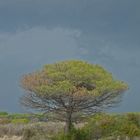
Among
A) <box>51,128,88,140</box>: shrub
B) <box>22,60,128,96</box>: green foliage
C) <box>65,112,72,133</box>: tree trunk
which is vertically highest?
<box>22,60,128,96</box>: green foliage

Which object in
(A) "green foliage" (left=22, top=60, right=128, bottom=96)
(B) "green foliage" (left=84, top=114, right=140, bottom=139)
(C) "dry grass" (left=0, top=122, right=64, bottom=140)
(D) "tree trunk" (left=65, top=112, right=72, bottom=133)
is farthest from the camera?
(C) "dry grass" (left=0, top=122, right=64, bottom=140)

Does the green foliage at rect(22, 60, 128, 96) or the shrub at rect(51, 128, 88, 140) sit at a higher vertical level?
the green foliage at rect(22, 60, 128, 96)

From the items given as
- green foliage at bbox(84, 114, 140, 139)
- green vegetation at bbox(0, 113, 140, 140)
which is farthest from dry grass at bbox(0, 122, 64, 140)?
green foliage at bbox(84, 114, 140, 139)

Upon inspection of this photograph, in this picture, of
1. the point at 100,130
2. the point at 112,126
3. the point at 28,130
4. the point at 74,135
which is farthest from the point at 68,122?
the point at 28,130

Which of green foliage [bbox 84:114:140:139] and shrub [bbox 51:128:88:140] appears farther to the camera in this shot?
shrub [bbox 51:128:88:140]

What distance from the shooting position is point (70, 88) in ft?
136

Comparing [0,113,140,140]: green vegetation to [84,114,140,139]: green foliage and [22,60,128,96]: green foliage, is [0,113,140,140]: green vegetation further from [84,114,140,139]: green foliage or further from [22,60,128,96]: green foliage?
[22,60,128,96]: green foliage

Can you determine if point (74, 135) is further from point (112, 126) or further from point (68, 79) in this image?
point (68, 79)

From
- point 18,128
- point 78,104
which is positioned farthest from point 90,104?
point 18,128

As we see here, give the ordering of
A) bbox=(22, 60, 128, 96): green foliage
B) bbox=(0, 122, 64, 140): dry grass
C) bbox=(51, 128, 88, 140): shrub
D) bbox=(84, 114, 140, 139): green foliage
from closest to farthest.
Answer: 1. bbox=(84, 114, 140, 139): green foliage
2. bbox=(51, 128, 88, 140): shrub
3. bbox=(22, 60, 128, 96): green foliage
4. bbox=(0, 122, 64, 140): dry grass

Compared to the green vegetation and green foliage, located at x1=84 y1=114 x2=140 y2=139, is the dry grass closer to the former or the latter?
the green vegetation

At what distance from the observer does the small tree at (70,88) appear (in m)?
42.0

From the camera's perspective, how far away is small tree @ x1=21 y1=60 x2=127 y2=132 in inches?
1652

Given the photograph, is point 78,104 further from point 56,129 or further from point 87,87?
point 56,129
